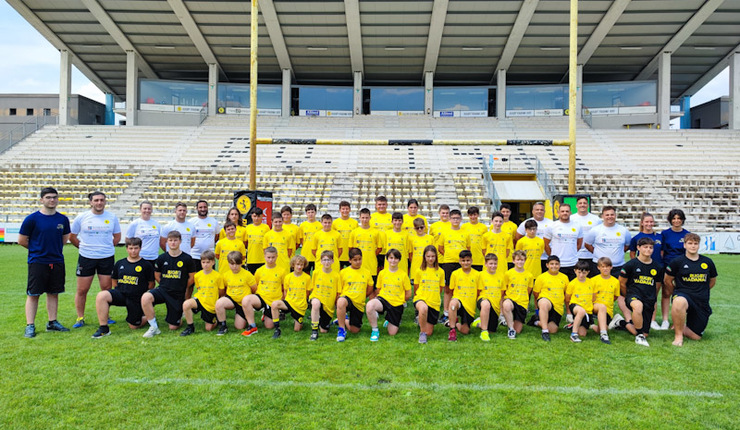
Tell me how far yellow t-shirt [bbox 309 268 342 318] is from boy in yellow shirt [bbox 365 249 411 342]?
43 cm

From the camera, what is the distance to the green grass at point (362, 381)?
8.91ft

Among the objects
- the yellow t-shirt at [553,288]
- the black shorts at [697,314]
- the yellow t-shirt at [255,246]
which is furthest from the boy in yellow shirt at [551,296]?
the yellow t-shirt at [255,246]

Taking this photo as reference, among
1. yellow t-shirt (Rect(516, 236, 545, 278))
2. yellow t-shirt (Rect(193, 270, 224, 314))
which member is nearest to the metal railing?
yellow t-shirt (Rect(193, 270, 224, 314))

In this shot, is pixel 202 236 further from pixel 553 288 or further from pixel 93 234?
pixel 553 288

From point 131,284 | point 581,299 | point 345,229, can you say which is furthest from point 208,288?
point 581,299

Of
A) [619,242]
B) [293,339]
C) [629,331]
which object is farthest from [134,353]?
[619,242]

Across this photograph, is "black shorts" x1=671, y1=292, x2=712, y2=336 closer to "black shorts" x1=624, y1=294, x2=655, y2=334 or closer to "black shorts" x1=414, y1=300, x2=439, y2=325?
"black shorts" x1=624, y1=294, x2=655, y2=334

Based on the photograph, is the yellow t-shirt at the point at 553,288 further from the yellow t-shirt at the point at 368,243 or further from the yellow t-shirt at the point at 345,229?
the yellow t-shirt at the point at 345,229

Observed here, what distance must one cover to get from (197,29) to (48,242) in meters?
18.6

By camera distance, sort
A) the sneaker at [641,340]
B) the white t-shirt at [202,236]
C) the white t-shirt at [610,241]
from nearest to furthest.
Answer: the sneaker at [641,340]
the white t-shirt at [610,241]
the white t-shirt at [202,236]

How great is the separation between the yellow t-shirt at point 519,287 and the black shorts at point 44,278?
200 inches

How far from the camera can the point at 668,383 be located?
330cm

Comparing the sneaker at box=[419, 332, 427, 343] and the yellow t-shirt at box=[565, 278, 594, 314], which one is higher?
the yellow t-shirt at box=[565, 278, 594, 314]

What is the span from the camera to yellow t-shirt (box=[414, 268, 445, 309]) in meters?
4.64
